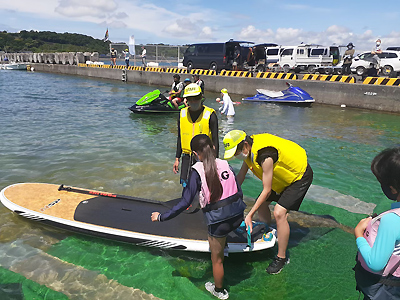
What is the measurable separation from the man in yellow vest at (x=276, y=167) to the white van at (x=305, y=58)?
80.0 ft

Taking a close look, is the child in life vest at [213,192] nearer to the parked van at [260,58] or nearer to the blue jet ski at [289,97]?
the blue jet ski at [289,97]

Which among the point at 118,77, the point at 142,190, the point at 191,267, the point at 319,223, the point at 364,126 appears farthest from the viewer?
the point at 118,77

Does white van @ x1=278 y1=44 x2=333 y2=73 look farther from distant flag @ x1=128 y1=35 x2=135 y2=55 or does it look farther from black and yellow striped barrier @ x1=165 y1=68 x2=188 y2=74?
distant flag @ x1=128 y1=35 x2=135 y2=55

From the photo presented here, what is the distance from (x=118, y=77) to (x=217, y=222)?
109ft

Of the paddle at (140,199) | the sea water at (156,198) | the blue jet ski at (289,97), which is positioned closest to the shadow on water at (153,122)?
the sea water at (156,198)

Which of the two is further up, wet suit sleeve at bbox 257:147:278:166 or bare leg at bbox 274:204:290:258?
wet suit sleeve at bbox 257:147:278:166

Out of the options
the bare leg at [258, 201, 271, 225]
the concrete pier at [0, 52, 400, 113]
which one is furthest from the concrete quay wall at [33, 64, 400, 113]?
the bare leg at [258, 201, 271, 225]

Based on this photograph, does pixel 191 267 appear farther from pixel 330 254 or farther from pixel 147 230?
pixel 330 254

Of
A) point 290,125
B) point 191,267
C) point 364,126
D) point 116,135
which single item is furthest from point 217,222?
point 364,126

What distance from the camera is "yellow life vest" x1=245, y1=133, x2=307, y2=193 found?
3.40 meters

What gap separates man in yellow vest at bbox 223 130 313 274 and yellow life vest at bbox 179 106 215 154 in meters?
1.12

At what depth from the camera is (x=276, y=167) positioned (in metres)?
3.54

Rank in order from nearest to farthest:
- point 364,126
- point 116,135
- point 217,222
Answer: point 217,222
point 116,135
point 364,126

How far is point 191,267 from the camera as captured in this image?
13.7 ft
